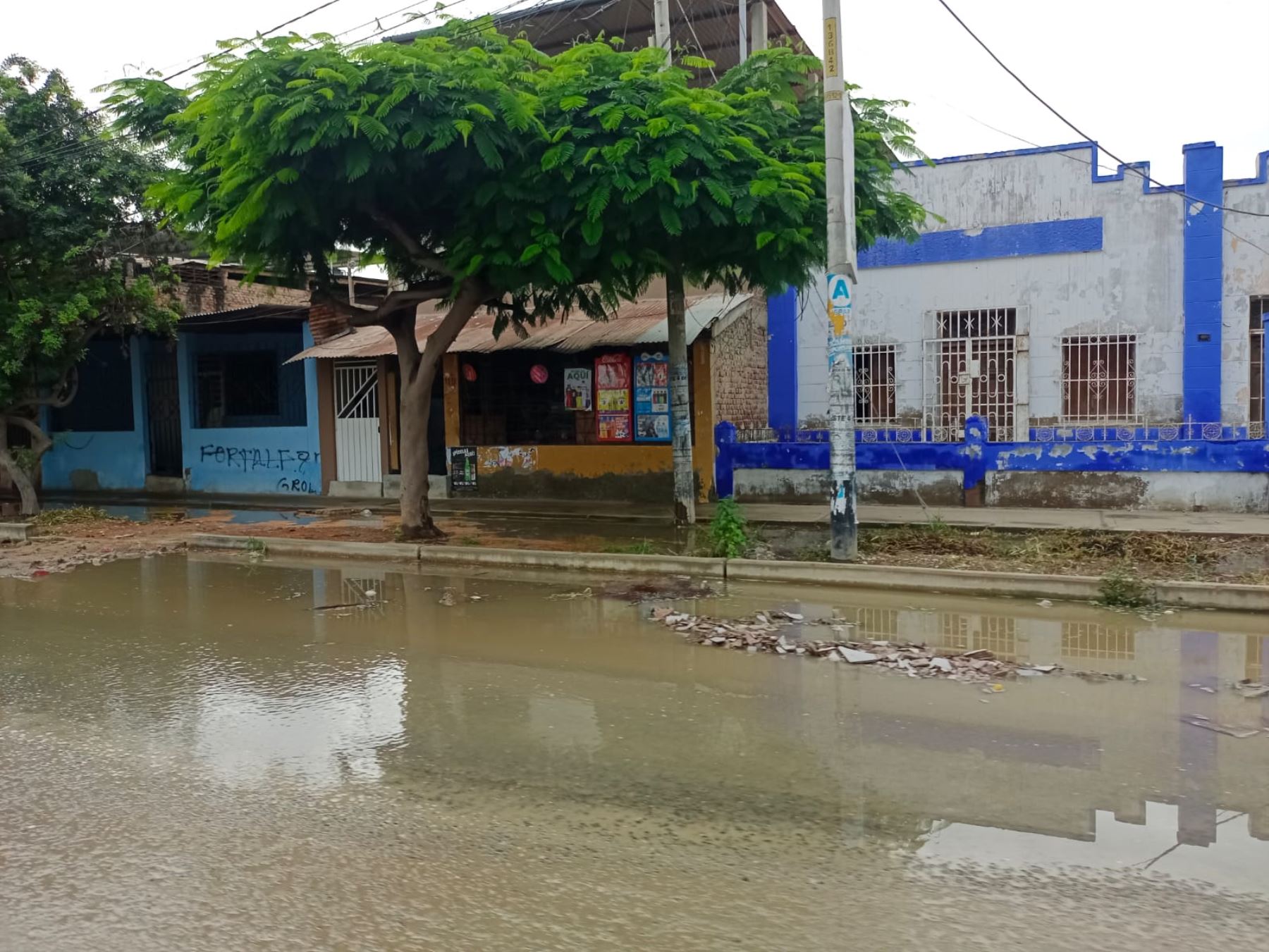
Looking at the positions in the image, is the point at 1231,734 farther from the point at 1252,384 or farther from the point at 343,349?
the point at 343,349

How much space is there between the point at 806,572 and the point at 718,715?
14.6 feet

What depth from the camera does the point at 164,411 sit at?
22.5 metres

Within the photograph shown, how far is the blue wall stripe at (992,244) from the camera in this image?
619 inches

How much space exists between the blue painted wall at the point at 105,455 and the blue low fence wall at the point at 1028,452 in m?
13.7

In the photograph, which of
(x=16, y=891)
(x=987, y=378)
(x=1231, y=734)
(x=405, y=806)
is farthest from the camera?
(x=987, y=378)

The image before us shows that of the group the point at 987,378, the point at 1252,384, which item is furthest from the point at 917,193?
the point at 1252,384

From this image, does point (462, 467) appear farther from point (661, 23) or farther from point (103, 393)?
point (103, 393)

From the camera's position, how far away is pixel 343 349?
1889 centimetres

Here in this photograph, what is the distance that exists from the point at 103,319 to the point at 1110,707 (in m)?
16.8

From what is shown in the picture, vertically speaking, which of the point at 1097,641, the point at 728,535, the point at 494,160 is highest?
the point at 494,160

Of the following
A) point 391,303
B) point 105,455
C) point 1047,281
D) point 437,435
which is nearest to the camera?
point 391,303

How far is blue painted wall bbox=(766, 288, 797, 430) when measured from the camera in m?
17.5

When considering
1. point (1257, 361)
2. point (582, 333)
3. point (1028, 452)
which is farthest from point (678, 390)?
point (1257, 361)

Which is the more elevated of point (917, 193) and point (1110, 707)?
point (917, 193)
